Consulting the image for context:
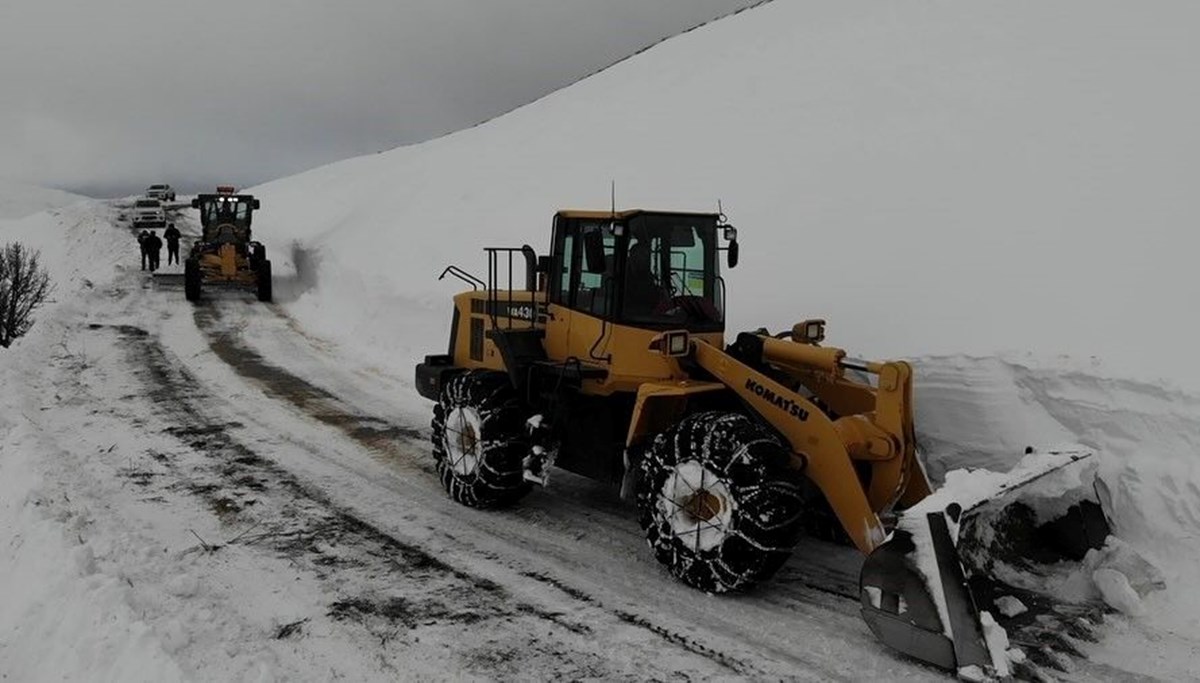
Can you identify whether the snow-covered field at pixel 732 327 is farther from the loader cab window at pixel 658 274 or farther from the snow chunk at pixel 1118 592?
the loader cab window at pixel 658 274

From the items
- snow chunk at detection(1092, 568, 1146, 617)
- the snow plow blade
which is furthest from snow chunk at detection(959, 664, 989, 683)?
snow chunk at detection(1092, 568, 1146, 617)

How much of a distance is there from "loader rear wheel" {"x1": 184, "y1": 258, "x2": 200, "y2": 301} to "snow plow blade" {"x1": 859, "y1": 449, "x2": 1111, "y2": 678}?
1895cm

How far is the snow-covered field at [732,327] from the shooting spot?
15.3ft

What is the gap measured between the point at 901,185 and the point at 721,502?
7.31 m

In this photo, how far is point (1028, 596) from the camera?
5.12m

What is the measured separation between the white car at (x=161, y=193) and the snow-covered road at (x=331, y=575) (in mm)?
51311

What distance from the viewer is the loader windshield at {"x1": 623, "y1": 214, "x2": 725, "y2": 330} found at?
615 centimetres

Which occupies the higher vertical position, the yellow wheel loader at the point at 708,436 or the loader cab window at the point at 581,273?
the loader cab window at the point at 581,273

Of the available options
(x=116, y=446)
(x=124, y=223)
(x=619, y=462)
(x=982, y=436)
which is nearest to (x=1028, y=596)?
(x=982, y=436)

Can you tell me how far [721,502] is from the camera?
5098 millimetres

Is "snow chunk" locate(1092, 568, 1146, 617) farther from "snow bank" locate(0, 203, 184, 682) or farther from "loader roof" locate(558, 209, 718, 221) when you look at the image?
"snow bank" locate(0, 203, 184, 682)

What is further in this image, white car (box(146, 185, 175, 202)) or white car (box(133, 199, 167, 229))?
white car (box(146, 185, 175, 202))

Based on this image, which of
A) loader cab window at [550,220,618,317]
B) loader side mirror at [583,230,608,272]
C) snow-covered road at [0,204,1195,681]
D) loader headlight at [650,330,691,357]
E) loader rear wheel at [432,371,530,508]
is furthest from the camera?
loader rear wheel at [432,371,530,508]

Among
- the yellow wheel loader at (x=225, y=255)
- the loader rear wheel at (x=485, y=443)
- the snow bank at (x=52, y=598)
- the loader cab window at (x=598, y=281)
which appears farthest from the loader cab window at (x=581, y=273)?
the yellow wheel loader at (x=225, y=255)
